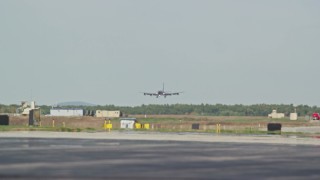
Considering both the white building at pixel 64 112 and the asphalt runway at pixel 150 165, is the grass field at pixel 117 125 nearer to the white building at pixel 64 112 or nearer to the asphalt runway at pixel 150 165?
the asphalt runway at pixel 150 165

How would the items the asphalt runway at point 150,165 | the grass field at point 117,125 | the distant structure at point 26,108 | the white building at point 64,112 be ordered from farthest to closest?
the white building at point 64,112 → the distant structure at point 26,108 → the grass field at point 117,125 → the asphalt runway at point 150,165

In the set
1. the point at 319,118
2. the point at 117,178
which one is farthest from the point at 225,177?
the point at 319,118

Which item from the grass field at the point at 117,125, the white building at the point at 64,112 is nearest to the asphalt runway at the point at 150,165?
the grass field at the point at 117,125

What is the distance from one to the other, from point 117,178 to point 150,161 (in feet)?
22.6

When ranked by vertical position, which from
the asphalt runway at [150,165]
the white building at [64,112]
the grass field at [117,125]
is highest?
the white building at [64,112]

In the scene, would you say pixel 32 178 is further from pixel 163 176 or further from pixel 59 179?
pixel 163 176

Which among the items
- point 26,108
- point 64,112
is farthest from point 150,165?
point 64,112

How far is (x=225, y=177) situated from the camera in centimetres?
2358

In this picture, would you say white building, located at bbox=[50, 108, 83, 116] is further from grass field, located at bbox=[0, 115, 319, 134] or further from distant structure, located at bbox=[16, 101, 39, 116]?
grass field, located at bbox=[0, 115, 319, 134]

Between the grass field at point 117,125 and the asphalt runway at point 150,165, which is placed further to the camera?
the grass field at point 117,125

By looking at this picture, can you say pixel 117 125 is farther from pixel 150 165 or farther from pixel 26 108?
pixel 150 165

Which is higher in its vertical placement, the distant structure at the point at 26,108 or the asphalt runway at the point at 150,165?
the distant structure at the point at 26,108

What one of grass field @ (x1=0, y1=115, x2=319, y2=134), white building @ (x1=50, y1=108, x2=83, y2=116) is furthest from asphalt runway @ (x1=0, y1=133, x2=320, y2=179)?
white building @ (x1=50, y1=108, x2=83, y2=116)

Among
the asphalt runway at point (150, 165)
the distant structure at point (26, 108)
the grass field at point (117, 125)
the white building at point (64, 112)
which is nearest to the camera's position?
the asphalt runway at point (150, 165)
